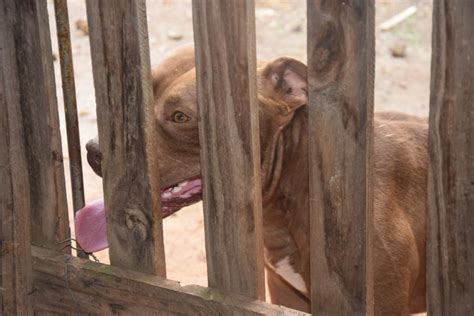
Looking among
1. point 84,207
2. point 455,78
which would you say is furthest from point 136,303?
point 455,78

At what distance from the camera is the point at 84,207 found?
13.6 feet

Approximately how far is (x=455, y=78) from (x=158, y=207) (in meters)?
1.38

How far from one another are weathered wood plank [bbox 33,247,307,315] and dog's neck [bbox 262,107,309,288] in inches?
42.8

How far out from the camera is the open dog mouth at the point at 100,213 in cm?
414

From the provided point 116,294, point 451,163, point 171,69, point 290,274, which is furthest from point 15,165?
point 451,163

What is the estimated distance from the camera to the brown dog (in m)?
4.22

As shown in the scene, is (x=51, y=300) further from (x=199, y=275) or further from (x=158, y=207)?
(x=199, y=275)

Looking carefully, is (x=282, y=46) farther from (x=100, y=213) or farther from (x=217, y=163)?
(x=217, y=163)

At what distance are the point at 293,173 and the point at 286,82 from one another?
0.51 metres

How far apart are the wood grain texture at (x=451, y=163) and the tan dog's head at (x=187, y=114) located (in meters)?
1.47

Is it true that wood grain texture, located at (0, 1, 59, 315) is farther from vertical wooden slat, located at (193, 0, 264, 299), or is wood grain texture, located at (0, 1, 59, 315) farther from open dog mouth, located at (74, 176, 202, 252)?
vertical wooden slat, located at (193, 0, 264, 299)

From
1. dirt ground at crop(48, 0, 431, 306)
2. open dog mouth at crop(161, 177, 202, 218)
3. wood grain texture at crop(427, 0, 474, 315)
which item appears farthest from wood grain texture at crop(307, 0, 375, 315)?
dirt ground at crop(48, 0, 431, 306)

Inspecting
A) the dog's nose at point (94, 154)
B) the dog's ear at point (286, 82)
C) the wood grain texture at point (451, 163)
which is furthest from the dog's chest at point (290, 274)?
the wood grain texture at point (451, 163)

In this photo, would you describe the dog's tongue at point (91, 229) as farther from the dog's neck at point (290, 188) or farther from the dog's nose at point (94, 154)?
the dog's neck at point (290, 188)
